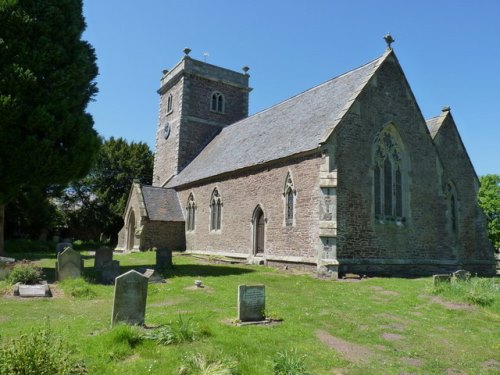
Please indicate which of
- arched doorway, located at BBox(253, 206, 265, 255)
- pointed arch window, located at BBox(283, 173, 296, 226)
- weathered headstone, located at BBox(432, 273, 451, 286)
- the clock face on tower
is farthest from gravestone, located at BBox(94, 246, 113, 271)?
the clock face on tower

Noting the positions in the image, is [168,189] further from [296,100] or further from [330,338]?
[330,338]

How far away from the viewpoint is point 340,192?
1783cm

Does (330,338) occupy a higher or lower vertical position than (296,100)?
lower

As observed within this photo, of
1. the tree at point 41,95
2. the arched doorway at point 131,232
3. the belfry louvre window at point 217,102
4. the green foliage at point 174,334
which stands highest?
the belfry louvre window at point 217,102

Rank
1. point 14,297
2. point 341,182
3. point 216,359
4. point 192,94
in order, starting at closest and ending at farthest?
point 216,359, point 14,297, point 341,182, point 192,94

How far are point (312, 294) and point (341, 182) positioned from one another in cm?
639

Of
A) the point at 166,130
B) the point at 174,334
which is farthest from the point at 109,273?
the point at 166,130

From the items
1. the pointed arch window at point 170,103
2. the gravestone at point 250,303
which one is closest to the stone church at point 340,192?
the gravestone at point 250,303

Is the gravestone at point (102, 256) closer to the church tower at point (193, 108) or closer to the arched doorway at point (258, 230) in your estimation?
the arched doorway at point (258, 230)

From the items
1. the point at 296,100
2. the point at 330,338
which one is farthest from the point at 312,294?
the point at 296,100

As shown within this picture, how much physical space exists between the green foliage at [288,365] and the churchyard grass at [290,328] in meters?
0.04

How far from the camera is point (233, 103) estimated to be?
3675 centimetres

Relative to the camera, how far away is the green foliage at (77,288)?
11867mm

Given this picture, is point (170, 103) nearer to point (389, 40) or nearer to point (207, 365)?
point (389, 40)
